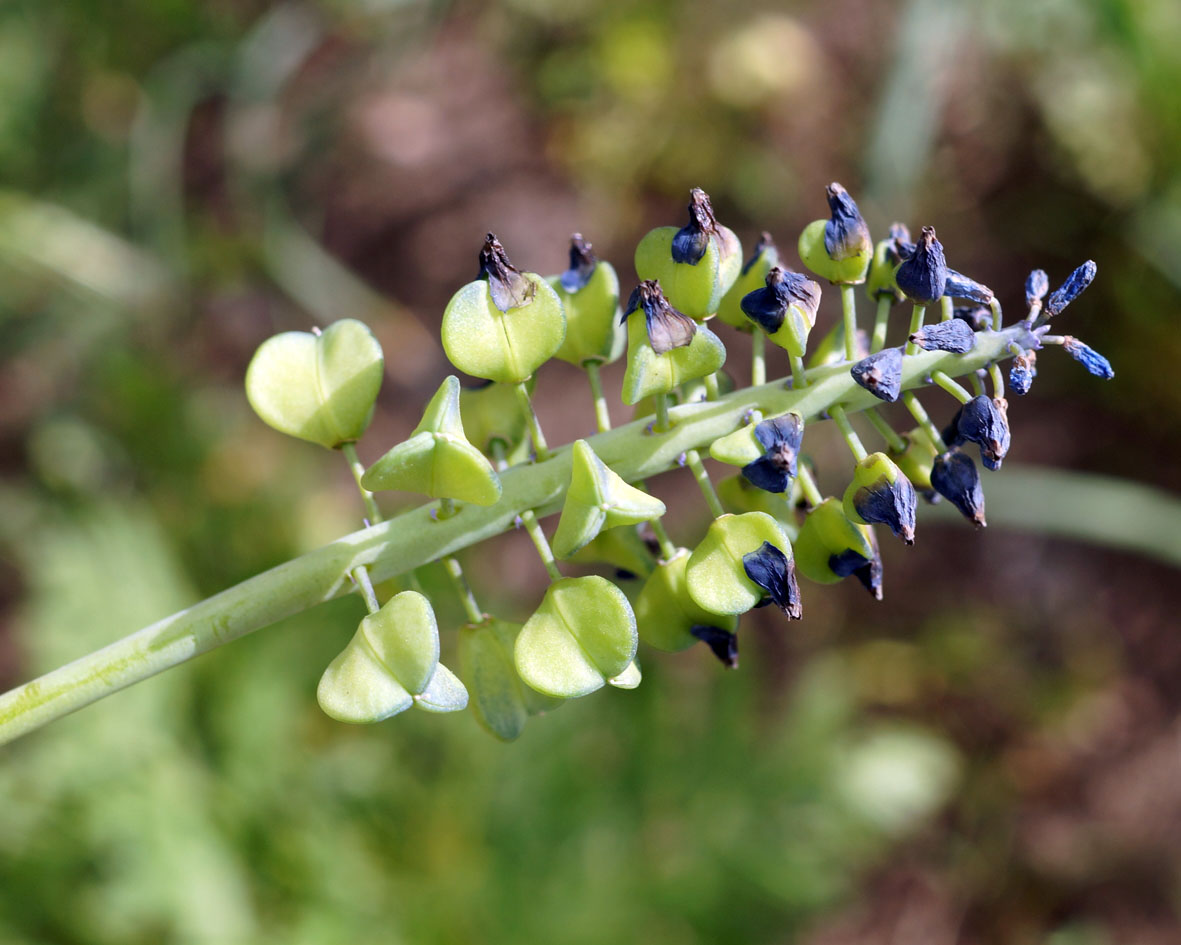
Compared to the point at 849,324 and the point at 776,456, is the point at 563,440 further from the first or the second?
the point at 776,456

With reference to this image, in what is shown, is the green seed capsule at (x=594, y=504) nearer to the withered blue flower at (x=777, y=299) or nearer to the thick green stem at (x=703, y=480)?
the thick green stem at (x=703, y=480)

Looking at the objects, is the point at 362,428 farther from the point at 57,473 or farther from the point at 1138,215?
the point at 1138,215

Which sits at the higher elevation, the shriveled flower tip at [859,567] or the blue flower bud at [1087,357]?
the blue flower bud at [1087,357]

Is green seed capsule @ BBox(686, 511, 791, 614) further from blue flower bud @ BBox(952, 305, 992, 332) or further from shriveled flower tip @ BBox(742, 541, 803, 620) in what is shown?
blue flower bud @ BBox(952, 305, 992, 332)

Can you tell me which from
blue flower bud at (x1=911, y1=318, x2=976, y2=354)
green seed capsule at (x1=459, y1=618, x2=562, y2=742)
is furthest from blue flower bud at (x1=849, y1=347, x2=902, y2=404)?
green seed capsule at (x1=459, y1=618, x2=562, y2=742)

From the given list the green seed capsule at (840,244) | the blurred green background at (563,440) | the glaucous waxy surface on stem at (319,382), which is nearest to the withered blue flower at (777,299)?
the green seed capsule at (840,244)

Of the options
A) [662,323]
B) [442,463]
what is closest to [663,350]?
[662,323]

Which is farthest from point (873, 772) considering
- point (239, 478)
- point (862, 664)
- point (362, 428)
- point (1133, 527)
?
point (362, 428)
